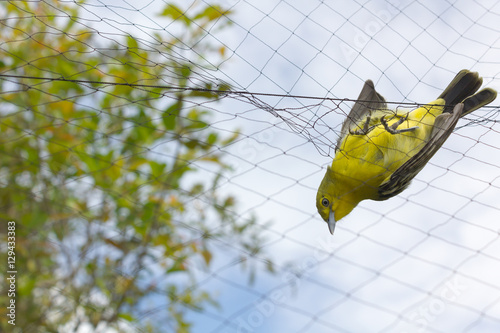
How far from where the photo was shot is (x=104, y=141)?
2289 millimetres

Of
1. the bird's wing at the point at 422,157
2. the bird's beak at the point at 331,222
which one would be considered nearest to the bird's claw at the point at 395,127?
the bird's wing at the point at 422,157

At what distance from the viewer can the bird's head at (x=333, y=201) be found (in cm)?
216

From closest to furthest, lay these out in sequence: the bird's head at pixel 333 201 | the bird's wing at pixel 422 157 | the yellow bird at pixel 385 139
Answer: the bird's wing at pixel 422 157
the yellow bird at pixel 385 139
the bird's head at pixel 333 201

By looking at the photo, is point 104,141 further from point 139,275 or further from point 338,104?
point 338,104

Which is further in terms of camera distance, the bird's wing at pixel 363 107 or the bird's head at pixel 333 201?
the bird's head at pixel 333 201

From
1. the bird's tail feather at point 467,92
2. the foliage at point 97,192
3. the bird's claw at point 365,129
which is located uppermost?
the bird's tail feather at point 467,92

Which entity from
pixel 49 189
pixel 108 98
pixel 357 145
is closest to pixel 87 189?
pixel 49 189

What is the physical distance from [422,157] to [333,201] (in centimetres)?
52

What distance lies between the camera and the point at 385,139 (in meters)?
1.97

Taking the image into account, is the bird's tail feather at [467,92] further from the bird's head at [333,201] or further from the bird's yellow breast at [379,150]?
the bird's head at [333,201]

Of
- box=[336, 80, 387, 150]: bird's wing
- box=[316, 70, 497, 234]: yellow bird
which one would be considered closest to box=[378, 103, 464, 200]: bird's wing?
box=[316, 70, 497, 234]: yellow bird

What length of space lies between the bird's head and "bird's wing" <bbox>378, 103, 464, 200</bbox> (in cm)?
17

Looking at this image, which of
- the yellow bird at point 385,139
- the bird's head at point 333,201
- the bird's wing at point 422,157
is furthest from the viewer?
the bird's head at point 333,201

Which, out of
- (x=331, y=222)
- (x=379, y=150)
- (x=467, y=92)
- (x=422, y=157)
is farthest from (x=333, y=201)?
(x=467, y=92)
